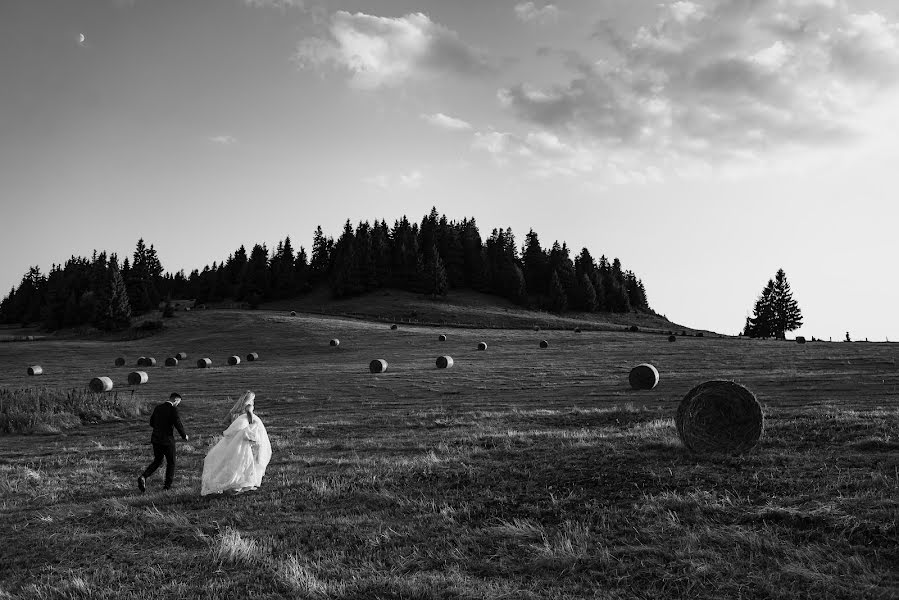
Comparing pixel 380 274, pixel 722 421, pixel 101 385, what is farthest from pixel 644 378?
pixel 380 274

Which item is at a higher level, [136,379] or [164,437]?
[164,437]

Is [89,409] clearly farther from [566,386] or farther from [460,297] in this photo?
[460,297]

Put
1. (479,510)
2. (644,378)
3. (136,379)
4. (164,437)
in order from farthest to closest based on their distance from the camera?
(136,379) → (644,378) → (164,437) → (479,510)

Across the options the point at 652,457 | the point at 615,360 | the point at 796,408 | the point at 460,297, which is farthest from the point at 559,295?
the point at 652,457

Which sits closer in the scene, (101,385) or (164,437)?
(164,437)

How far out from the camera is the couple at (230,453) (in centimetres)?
1152

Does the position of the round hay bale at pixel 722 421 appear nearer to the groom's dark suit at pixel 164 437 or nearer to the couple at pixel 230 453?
the couple at pixel 230 453

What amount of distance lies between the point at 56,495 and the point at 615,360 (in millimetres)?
37225

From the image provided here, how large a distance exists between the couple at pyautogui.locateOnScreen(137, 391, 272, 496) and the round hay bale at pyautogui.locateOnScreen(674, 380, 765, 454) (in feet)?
31.5

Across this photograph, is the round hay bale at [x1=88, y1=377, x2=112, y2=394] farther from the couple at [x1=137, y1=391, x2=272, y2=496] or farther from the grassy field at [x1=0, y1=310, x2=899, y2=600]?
the couple at [x1=137, y1=391, x2=272, y2=496]

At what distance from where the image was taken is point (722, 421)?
12664 mm

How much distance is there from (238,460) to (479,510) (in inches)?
213

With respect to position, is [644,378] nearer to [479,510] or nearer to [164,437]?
[479,510]

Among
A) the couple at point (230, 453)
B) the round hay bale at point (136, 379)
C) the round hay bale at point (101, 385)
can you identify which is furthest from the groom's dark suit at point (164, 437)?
the round hay bale at point (136, 379)
